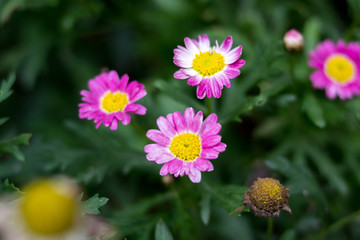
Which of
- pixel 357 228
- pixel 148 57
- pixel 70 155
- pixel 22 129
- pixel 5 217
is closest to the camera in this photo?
pixel 5 217

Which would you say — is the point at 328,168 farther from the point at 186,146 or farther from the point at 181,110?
the point at 186,146

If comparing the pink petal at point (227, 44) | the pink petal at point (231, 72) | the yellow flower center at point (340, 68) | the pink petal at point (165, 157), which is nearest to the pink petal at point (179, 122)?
the pink petal at point (165, 157)

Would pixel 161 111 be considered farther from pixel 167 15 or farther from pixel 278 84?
pixel 167 15

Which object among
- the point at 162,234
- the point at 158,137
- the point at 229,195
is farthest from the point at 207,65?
the point at 162,234

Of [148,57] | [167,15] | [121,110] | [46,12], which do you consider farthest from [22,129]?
[121,110]

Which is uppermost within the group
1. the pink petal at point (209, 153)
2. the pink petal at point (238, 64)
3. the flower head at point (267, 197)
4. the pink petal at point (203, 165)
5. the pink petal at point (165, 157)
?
the pink petal at point (238, 64)

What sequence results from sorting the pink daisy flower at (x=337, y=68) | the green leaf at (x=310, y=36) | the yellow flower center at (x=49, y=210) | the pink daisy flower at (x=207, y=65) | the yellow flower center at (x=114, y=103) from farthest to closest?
the green leaf at (x=310, y=36), the pink daisy flower at (x=337, y=68), the yellow flower center at (x=114, y=103), the pink daisy flower at (x=207, y=65), the yellow flower center at (x=49, y=210)

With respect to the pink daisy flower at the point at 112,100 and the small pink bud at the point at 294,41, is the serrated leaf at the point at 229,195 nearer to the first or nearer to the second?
the pink daisy flower at the point at 112,100

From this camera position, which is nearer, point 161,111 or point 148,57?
point 161,111
